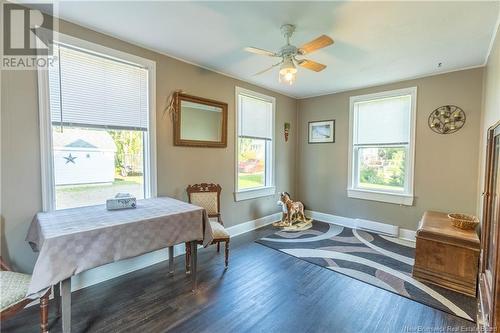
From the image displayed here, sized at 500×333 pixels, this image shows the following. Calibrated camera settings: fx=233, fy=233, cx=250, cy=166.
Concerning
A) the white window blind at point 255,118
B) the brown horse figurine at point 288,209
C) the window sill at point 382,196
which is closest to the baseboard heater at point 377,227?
the window sill at point 382,196

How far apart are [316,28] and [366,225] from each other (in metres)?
3.46

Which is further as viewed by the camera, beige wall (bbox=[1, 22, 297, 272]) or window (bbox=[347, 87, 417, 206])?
window (bbox=[347, 87, 417, 206])

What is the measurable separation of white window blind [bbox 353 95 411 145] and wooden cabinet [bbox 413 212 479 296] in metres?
1.76

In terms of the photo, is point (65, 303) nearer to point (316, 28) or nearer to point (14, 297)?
point (14, 297)

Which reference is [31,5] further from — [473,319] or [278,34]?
[473,319]

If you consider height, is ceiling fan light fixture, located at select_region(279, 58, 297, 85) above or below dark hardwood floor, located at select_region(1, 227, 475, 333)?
above

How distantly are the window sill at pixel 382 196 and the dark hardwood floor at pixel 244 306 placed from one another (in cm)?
201

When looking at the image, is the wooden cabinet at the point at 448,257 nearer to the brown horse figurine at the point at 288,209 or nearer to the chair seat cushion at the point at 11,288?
the brown horse figurine at the point at 288,209

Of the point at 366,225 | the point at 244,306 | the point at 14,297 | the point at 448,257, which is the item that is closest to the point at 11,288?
the point at 14,297

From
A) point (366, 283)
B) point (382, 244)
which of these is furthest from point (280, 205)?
point (366, 283)

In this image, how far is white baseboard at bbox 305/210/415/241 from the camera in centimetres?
390

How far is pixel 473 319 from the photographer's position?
1997 millimetres

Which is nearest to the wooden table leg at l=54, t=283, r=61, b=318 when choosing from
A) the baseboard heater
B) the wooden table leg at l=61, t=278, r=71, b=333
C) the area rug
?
the wooden table leg at l=61, t=278, r=71, b=333

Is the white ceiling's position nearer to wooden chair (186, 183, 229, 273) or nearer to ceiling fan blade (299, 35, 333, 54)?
ceiling fan blade (299, 35, 333, 54)
